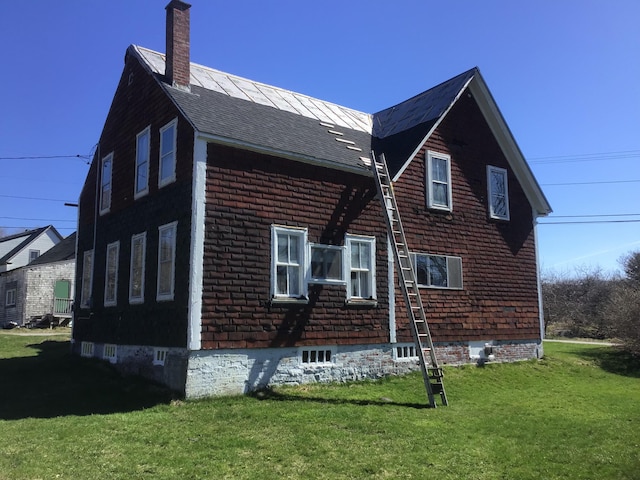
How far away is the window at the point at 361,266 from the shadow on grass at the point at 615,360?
972 centimetres

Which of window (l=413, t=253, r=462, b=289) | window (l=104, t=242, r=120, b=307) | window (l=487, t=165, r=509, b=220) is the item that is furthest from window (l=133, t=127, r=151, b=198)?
window (l=487, t=165, r=509, b=220)

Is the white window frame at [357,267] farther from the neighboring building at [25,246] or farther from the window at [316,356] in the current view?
the neighboring building at [25,246]

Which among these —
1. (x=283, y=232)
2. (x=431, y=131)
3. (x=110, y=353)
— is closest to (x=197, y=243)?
(x=283, y=232)

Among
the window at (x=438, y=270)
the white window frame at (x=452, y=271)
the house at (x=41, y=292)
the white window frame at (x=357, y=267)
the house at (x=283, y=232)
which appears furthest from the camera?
the house at (x=41, y=292)

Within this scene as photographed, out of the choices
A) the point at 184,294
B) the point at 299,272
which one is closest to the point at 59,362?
the point at 184,294

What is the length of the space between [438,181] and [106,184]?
1079 centimetres

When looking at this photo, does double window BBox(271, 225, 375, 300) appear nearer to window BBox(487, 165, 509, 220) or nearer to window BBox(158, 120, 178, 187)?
window BBox(158, 120, 178, 187)

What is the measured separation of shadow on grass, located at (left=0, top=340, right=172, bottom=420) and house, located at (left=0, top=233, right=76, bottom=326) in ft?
59.6

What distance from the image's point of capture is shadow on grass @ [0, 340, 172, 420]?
11539mm

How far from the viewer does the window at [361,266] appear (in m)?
15.2

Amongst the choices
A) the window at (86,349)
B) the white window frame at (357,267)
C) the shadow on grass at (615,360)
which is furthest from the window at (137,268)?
the shadow on grass at (615,360)

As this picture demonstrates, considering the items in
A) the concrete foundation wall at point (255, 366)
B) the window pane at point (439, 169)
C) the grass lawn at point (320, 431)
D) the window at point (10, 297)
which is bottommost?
the grass lawn at point (320, 431)

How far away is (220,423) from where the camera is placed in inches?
389

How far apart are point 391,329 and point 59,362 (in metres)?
10.1
